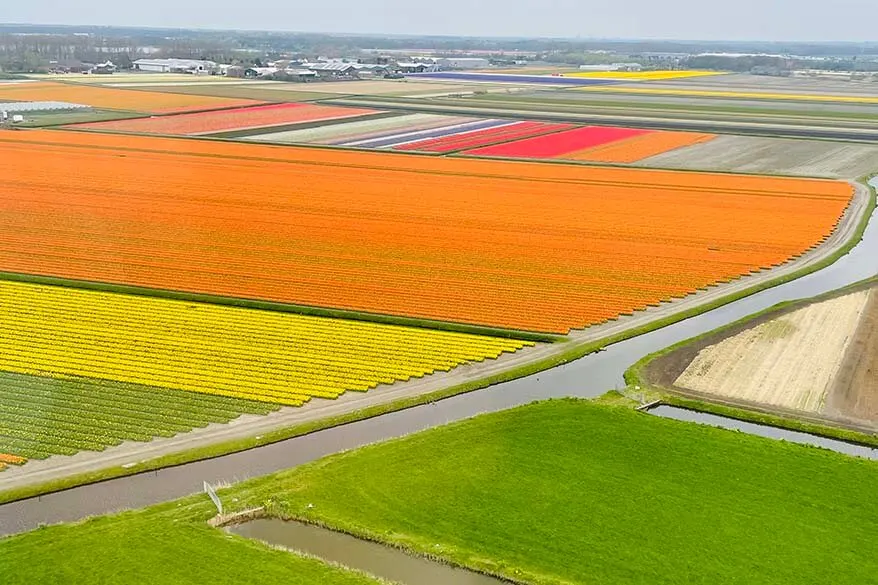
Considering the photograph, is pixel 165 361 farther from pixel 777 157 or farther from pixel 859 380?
pixel 777 157

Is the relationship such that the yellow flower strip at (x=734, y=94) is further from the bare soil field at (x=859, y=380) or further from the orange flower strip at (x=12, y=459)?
the orange flower strip at (x=12, y=459)

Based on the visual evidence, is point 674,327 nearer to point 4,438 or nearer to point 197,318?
point 197,318

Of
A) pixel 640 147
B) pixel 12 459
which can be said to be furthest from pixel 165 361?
pixel 640 147

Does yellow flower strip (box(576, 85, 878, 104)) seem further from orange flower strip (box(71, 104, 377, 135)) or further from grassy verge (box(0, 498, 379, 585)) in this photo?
grassy verge (box(0, 498, 379, 585))

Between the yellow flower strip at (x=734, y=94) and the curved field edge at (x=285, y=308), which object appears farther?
the yellow flower strip at (x=734, y=94)

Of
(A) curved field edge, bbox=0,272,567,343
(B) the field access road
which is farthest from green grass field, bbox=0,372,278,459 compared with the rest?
(B) the field access road

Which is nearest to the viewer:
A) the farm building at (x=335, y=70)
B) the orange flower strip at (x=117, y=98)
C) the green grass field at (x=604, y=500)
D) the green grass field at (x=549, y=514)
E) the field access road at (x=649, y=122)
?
the green grass field at (x=549, y=514)

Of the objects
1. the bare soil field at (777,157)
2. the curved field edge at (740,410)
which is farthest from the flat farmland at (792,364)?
the bare soil field at (777,157)

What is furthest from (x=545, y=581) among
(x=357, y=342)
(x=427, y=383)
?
(x=357, y=342)
